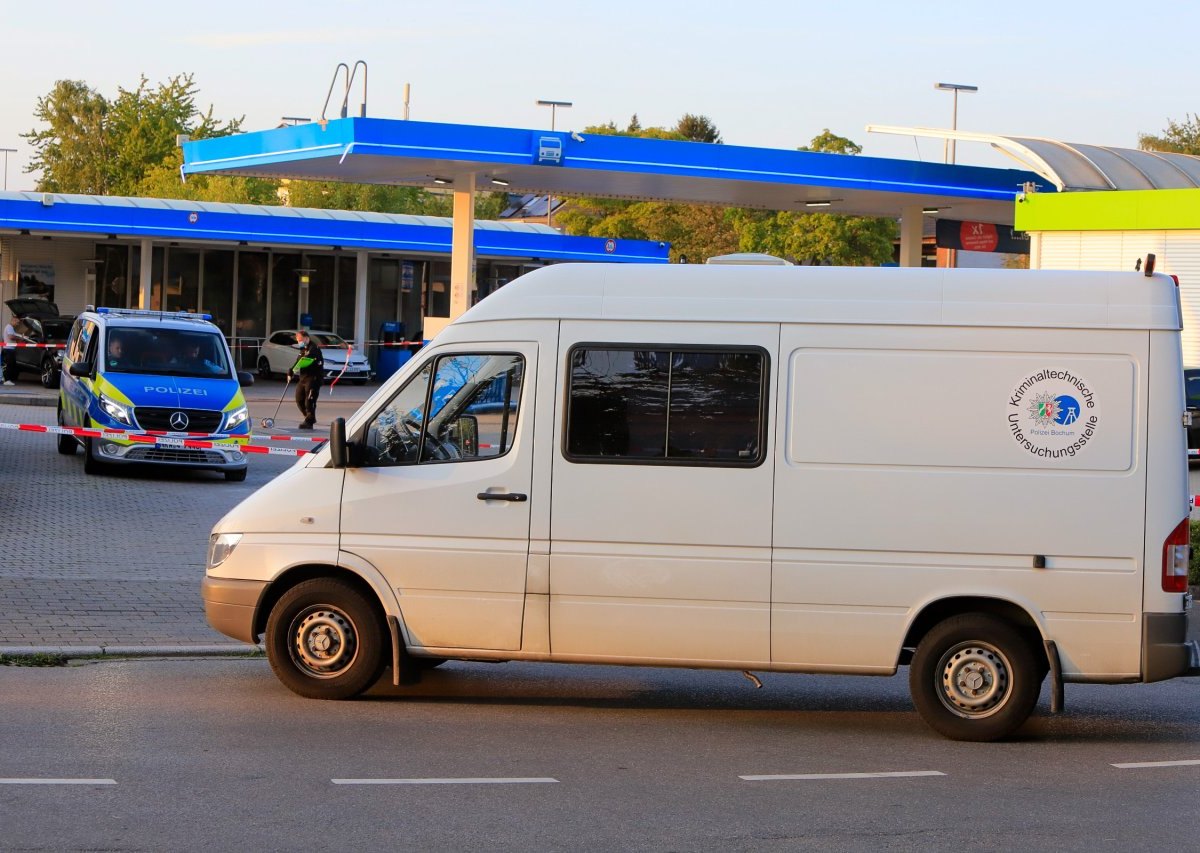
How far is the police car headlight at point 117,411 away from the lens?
1938 cm

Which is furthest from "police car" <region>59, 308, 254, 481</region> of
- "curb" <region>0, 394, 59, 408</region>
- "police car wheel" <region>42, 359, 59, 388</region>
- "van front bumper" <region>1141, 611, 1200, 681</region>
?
"police car wheel" <region>42, 359, 59, 388</region>

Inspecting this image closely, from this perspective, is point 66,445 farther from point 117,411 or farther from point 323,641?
point 323,641

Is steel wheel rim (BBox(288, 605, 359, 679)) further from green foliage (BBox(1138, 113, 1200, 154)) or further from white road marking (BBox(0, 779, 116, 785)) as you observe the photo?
green foliage (BBox(1138, 113, 1200, 154))

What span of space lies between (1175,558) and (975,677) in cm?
117

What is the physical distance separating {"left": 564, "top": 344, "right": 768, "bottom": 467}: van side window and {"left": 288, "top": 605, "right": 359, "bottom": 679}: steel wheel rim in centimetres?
161

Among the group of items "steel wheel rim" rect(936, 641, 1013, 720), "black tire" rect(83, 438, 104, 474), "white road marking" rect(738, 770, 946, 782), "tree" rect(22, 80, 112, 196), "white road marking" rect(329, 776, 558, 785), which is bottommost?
"white road marking" rect(329, 776, 558, 785)

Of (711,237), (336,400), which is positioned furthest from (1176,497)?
(711,237)

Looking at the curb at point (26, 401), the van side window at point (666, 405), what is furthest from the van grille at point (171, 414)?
the curb at point (26, 401)

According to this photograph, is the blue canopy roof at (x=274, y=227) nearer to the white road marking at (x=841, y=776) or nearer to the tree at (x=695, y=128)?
the white road marking at (x=841, y=776)

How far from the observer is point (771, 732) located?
328 inches

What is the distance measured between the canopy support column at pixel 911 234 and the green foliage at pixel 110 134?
58.6m

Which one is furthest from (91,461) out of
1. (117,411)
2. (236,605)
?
(236,605)

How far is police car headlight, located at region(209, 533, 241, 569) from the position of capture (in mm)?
8734

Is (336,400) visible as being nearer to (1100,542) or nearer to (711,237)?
(1100,542)
